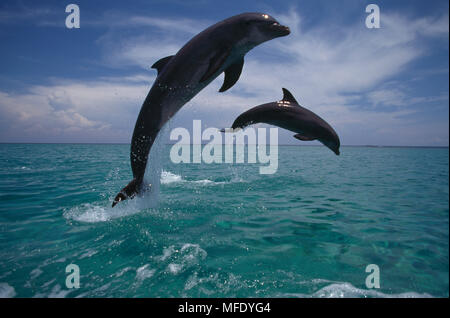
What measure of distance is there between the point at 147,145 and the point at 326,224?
513 cm

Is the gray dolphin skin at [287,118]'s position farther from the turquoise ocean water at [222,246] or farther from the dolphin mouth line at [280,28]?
the turquoise ocean water at [222,246]

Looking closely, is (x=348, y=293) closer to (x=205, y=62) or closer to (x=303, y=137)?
(x=303, y=137)

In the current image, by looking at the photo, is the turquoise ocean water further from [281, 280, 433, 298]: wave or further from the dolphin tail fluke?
the dolphin tail fluke

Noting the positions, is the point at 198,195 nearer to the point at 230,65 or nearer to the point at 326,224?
the point at 326,224

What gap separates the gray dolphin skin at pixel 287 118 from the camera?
5859 mm

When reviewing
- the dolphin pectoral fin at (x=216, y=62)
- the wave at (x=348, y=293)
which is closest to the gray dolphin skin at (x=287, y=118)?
the dolphin pectoral fin at (x=216, y=62)

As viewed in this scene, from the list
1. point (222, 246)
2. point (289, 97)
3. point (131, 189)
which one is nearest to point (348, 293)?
point (222, 246)

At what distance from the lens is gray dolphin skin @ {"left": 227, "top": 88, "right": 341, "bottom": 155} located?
5859 mm

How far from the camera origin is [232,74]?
15.1ft

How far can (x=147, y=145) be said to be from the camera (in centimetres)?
515

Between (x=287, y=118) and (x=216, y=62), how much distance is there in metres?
2.46

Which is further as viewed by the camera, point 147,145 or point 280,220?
point 280,220
